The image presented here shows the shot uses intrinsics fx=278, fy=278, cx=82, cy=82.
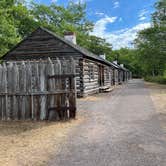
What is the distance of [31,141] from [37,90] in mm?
2919

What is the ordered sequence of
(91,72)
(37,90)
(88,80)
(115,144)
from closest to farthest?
(115,144) → (37,90) → (88,80) → (91,72)

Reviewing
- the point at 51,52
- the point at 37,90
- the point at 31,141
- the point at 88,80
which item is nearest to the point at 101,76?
the point at 88,80

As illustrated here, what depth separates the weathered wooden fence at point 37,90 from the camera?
9.53m

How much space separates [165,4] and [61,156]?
3289 centimetres

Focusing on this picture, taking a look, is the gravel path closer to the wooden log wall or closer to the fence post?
the fence post

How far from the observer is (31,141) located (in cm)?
691

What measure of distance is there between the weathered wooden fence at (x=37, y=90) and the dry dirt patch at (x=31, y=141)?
529mm

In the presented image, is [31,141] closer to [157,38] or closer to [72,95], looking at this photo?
[72,95]

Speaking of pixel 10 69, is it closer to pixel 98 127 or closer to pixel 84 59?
pixel 98 127

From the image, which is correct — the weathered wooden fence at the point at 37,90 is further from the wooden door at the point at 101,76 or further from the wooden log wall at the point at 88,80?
the wooden door at the point at 101,76

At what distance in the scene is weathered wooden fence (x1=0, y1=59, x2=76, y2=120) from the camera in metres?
9.53

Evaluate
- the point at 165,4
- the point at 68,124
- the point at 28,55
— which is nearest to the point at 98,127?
the point at 68,124

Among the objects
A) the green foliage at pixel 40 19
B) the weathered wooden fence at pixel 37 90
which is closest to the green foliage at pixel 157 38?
the green foliage at pixel 40 19

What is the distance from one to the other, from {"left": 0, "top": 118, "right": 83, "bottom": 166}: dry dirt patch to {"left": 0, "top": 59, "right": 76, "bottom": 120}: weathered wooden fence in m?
0.53
